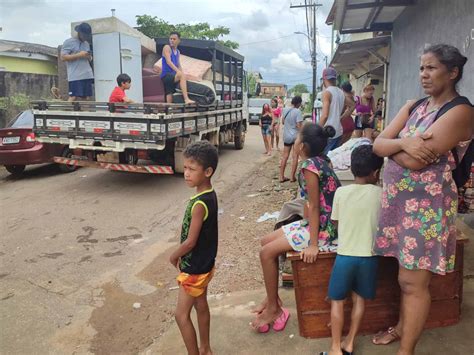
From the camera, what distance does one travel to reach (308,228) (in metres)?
2.86

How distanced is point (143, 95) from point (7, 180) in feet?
10.9

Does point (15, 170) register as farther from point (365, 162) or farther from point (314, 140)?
point (365, 162)

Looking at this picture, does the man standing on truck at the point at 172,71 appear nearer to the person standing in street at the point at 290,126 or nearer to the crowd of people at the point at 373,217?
the person standing in street at the point at 290,126

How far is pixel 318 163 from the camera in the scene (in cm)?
283

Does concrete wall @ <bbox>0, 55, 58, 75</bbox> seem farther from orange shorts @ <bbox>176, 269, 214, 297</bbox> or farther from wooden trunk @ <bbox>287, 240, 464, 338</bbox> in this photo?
wooden trunk @ <bbox>287, 240, 464, 338</bbox>

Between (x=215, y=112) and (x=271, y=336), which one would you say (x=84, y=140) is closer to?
(x=215, y=112)

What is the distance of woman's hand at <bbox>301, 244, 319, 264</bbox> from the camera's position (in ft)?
8.80

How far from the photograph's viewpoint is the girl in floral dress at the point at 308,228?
2.73m

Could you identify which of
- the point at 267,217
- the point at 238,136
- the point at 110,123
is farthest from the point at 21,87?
the point at 267,217

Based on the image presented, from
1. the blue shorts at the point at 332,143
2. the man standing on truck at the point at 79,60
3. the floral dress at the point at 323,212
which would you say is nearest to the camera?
the floral dress at the point at 323,212

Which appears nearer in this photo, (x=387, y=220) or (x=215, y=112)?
(x=387, y=220)

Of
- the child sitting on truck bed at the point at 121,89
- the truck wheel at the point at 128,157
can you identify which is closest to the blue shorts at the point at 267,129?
the truck wheel at the point at 128,157

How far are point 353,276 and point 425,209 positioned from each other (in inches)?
24.4

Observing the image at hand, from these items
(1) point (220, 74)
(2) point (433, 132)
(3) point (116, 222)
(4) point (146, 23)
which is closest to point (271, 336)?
(2) point (433, 132)
